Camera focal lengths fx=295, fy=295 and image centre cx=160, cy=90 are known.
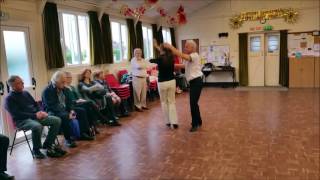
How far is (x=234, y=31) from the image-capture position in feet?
34.8

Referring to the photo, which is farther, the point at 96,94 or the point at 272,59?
the point at 272,59

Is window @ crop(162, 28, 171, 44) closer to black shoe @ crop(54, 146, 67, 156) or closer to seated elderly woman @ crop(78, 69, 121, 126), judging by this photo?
seated elderly woman @ crop(78, 69, 121, 126)

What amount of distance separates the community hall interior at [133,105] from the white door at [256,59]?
24.9 inches

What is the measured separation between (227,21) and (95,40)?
5.66m

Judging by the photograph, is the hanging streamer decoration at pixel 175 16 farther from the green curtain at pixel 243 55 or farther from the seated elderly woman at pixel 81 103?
the seated elderly woman at pixel 81 103

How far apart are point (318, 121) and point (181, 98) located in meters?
3.93

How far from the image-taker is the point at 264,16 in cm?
1016

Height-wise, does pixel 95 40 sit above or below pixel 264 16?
below

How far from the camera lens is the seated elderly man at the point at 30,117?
386 cm

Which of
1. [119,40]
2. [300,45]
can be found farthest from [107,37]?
[300,45]

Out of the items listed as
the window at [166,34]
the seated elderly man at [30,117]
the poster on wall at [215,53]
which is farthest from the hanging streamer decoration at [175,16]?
the seated elderly man at [30,117]

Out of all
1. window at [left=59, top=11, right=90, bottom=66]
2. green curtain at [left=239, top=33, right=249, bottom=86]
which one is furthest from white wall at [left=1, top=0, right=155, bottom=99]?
green curtain at [left=239, top=33, right=249, bottom=86]

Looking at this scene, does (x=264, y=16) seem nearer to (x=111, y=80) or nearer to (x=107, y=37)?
(x=107, y=37)

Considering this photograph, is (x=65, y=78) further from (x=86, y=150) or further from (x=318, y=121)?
(x=318, y=121)
